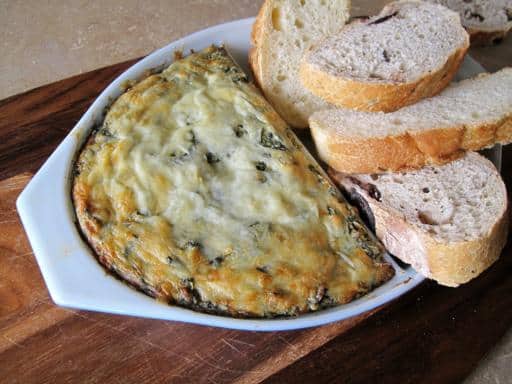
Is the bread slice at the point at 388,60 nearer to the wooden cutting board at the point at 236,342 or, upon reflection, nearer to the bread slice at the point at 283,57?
→ the bread slice at the point at 283,57

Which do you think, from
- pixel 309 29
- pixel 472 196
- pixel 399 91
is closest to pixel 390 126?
pixel 399 91

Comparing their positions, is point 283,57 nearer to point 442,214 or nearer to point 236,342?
point 442,214

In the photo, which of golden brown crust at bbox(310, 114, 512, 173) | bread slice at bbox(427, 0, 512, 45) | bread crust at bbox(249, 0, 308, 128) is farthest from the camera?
bread slice at bbox(427, 0, 512, 45)

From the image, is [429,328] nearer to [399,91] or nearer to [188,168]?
[399,91]

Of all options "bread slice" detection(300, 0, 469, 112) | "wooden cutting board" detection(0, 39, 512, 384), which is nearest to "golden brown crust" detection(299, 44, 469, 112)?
"bread slice" detection(300, 0, 469, 112)

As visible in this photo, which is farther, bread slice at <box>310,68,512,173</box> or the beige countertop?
the beige countertop

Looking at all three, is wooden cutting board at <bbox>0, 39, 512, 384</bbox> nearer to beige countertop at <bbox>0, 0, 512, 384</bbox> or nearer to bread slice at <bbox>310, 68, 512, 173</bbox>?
bread slice at <bbox>310, 68, 512, 173</bbox>
